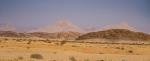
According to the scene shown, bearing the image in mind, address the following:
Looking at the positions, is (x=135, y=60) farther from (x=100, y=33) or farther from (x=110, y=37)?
(x=100, y=33)

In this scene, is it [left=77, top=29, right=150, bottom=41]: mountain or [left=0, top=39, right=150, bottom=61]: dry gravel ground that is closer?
[left=0, top=39, right=150, bottom=61]: dry gravel ground

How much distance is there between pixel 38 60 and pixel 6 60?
228 cm

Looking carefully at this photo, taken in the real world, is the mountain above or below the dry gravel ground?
above

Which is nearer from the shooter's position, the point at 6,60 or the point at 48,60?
the point at 6,60

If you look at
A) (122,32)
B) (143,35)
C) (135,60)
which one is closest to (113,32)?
(122,32)

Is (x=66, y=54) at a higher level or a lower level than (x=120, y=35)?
lower

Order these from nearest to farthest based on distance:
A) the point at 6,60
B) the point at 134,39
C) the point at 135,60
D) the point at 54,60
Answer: the point at 6,60, the point at 54,60, the point at 135,60, the point at 134,39

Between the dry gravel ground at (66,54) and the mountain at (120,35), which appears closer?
the dry gravel ground at (66,54)

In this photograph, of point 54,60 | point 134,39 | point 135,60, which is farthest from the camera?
point 134,39

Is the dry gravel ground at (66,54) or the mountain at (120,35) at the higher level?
the mountain at (120,35)

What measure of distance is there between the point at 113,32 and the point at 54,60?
12590cm

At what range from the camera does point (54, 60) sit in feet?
74.0

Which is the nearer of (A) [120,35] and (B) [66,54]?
(B) [66,54]

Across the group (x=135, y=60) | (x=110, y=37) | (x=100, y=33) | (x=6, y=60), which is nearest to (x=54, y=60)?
(x=6, y=60)
